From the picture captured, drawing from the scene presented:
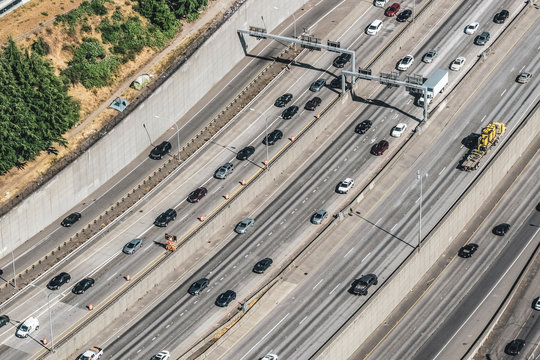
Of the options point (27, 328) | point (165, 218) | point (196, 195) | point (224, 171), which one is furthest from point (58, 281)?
point (224, 171)

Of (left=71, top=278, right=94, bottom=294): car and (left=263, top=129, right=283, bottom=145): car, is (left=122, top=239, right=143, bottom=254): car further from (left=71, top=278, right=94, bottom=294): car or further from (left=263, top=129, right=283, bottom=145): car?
(left=263, top=129, right=283, bottom=145): car

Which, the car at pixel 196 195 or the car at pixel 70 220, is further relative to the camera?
the car at pixel 196 195

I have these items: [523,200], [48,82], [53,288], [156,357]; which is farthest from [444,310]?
[48,82]

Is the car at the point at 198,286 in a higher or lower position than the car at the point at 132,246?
lower

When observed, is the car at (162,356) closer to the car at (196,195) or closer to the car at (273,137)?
the car at (196,195)

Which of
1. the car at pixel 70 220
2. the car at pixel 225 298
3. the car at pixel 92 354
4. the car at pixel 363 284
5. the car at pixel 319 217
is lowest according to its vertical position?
the car at pixel 363 284

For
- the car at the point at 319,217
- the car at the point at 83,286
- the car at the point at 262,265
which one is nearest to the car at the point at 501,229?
the car at the point at 319,217

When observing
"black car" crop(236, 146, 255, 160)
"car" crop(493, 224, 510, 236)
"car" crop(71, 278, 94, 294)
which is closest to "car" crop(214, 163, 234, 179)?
"black car" crop(236, 146, 255, 160)
